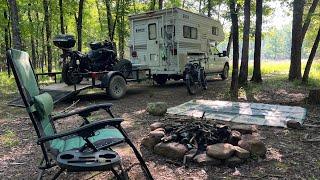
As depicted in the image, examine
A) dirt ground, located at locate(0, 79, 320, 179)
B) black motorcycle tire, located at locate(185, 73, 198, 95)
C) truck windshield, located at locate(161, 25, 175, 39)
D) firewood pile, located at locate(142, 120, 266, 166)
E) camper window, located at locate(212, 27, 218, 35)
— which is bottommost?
dirt ground, located at locate(0, 79, 320, 179)

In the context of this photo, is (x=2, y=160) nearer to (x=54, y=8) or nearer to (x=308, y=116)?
(x=308, y=116)

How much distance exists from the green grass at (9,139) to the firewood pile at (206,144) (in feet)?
7.11

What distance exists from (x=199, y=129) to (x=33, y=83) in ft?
7.97

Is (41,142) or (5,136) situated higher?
(41,142)

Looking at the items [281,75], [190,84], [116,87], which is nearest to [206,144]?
[116,87]

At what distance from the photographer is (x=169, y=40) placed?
→ 38.3 feet

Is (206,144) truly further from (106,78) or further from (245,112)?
(106,78)

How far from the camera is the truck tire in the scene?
10023 millimetres

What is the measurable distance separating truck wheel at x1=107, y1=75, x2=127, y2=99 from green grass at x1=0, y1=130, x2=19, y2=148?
3.79 metres

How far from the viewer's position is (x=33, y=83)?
11.2 feet

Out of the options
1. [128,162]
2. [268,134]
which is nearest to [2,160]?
[128,162]

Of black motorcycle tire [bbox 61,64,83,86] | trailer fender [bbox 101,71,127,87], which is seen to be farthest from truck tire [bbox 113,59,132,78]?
black motorcycle tire [bbox 61,64,83,86]

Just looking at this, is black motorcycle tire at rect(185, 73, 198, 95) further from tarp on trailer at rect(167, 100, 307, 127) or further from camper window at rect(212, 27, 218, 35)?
camper window at rect(212, 27, 218, 35)

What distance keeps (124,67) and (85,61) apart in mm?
1290
